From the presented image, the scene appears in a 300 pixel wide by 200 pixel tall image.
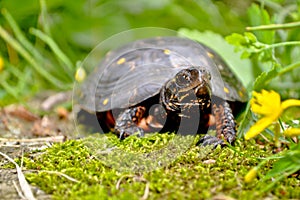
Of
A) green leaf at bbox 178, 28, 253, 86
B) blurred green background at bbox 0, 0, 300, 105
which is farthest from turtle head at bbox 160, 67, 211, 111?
blurred green background at bbox 0, 0, 300, 105

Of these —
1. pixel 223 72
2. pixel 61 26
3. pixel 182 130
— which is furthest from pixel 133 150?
pixel 61 26

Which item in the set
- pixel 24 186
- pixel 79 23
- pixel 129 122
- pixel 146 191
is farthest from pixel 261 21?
pixel 79 23

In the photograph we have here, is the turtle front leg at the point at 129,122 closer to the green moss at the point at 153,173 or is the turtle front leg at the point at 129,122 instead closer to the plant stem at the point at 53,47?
the green moss at the point at 153,173

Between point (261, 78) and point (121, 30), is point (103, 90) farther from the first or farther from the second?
point (121, 30)

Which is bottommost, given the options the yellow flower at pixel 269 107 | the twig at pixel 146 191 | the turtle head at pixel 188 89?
the twig at pixel 146 191

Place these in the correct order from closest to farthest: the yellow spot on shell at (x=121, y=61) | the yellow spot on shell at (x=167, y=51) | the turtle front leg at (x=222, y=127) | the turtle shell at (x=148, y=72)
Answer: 1. the turtle front leg at (x=222, y=127)
2. the turtle shell at (x=148, y=72)
3. the yellow spot on shell at (x=167, y=51)
4. the yellow spot on shell at (x=121, y=61)

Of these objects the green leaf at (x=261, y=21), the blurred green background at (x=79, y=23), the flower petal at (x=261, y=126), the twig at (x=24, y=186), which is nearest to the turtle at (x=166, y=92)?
the green leaf at (x=261, y=21)

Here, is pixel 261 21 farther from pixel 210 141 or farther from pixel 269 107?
pixel 269 107
